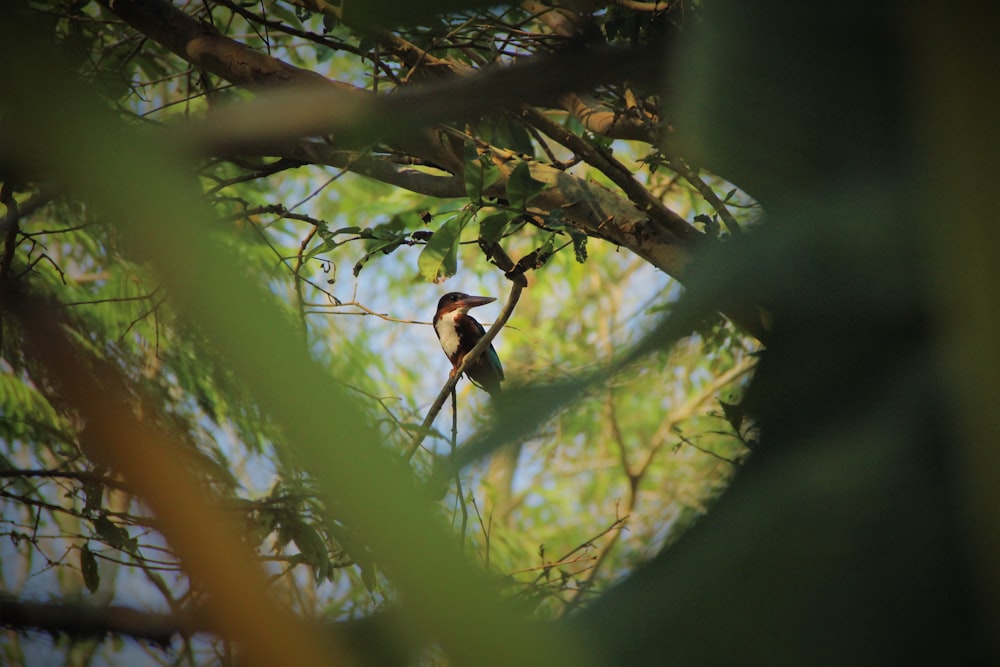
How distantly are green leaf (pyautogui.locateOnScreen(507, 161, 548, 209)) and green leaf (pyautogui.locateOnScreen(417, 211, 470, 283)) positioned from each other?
5.7 inches

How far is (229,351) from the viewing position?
0.21 metres

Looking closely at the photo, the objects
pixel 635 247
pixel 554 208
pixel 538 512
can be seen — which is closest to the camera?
pixel 635 247

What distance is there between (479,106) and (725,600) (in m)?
0.16

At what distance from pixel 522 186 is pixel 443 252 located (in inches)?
9.6

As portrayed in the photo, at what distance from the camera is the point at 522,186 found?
1225mm

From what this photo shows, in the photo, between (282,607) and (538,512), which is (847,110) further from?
(538,512)

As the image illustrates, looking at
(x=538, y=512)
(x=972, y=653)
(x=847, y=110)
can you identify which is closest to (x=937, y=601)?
(x=972, y=653)

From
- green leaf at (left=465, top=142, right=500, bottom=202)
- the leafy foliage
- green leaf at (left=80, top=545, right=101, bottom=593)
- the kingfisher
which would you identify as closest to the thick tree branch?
the leafy foliage

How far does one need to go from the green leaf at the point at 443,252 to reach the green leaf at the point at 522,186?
5.7 inches

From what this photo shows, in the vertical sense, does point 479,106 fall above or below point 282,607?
above

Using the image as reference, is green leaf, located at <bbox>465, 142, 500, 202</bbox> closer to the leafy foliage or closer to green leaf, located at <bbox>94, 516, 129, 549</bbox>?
the leafy foliage

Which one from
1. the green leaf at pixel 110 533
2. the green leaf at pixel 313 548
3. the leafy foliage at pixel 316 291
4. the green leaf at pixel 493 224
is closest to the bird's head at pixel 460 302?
the leafy foliage at pixel 316 291

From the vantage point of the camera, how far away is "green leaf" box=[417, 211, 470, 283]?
1373 mm

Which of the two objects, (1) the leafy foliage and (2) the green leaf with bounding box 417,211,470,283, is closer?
(1) the leafy foliage
